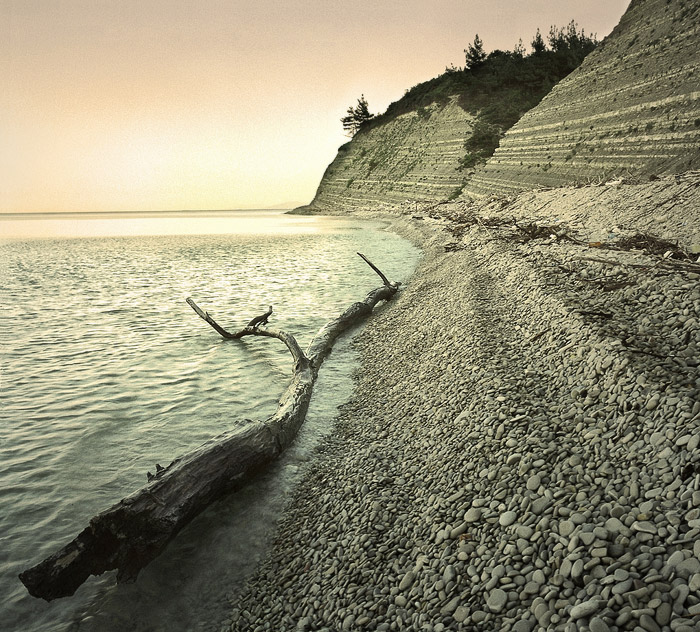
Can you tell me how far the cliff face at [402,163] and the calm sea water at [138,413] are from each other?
126 ft

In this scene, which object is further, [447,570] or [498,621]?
[447,570]

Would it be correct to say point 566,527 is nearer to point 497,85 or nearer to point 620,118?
point 620,118

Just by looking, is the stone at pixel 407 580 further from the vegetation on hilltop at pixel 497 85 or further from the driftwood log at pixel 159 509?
the vegetation on hilltop at pixel 497 85

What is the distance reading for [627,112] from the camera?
933 inches

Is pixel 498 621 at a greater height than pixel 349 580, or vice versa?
pixel 498 621

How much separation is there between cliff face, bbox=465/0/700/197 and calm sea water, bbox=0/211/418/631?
43.5 feet

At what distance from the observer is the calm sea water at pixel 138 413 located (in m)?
4.29

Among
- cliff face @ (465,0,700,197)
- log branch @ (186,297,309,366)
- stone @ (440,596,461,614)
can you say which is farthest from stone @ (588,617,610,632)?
cliff face @ (465,0,700,197)

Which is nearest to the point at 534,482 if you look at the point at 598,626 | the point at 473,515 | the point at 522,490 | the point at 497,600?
the point at 522,490

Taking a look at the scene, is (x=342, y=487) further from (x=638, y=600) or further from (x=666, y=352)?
(x=666, y=352)

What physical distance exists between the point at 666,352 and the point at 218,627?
5.36 metres

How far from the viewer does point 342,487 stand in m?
5.21

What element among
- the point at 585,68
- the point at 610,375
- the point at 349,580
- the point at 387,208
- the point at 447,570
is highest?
the point at 585,68

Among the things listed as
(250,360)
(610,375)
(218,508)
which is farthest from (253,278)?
(610,375)
